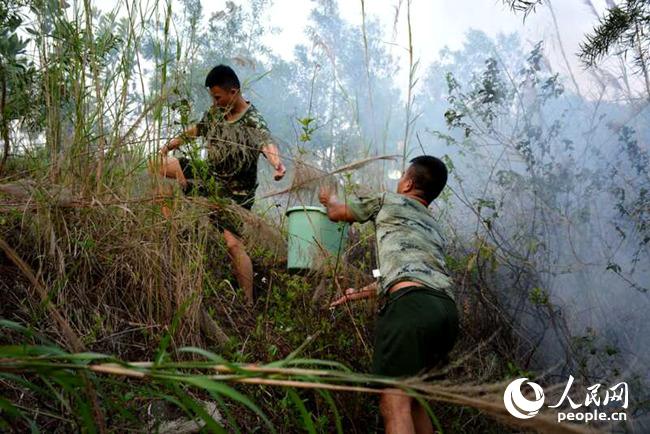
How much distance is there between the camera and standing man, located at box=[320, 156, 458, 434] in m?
2.54

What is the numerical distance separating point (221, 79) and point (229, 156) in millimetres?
481

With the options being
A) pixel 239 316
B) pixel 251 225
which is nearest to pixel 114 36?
pixel 251 225

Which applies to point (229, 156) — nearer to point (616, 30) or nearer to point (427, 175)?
point (427, 175)

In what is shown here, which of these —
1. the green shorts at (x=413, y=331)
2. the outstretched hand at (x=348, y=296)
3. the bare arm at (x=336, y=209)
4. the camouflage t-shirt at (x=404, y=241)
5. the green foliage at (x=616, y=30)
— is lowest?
the green shorts at (x=413, y=331)

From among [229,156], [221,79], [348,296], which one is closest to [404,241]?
[348,296]

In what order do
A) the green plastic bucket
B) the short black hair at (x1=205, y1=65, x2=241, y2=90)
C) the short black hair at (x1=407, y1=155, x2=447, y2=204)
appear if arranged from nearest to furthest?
1. the short black hair at (x1=407, y1=155, x2=447, y2=204)
2. the short black hair at (x1=205, y1=65, x2=241, y2=90)
3. the green plastic bucket

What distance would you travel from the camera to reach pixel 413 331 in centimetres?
257

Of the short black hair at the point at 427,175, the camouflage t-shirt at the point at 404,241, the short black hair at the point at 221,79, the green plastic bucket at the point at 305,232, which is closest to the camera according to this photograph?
the camouflage t-shirt at the point at 404,241

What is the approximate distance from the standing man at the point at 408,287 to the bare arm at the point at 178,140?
0.60 meters

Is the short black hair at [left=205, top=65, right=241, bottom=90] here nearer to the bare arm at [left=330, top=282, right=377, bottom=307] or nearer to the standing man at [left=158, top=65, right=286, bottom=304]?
the standing man at [left=158, top=65, right=286, bottom=304]

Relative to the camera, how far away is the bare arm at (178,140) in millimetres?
2512

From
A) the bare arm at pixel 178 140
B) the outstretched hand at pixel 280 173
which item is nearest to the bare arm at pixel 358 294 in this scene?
the outstretched hand at pixel 280 173

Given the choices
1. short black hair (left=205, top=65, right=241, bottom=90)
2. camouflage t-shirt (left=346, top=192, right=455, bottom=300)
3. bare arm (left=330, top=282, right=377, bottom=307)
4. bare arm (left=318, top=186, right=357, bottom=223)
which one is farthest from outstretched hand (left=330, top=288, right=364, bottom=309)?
short black hair (left=205, top=65, right=241, bottom=90)

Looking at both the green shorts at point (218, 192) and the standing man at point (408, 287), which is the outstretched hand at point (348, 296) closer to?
the standing man at point (408, 287)
